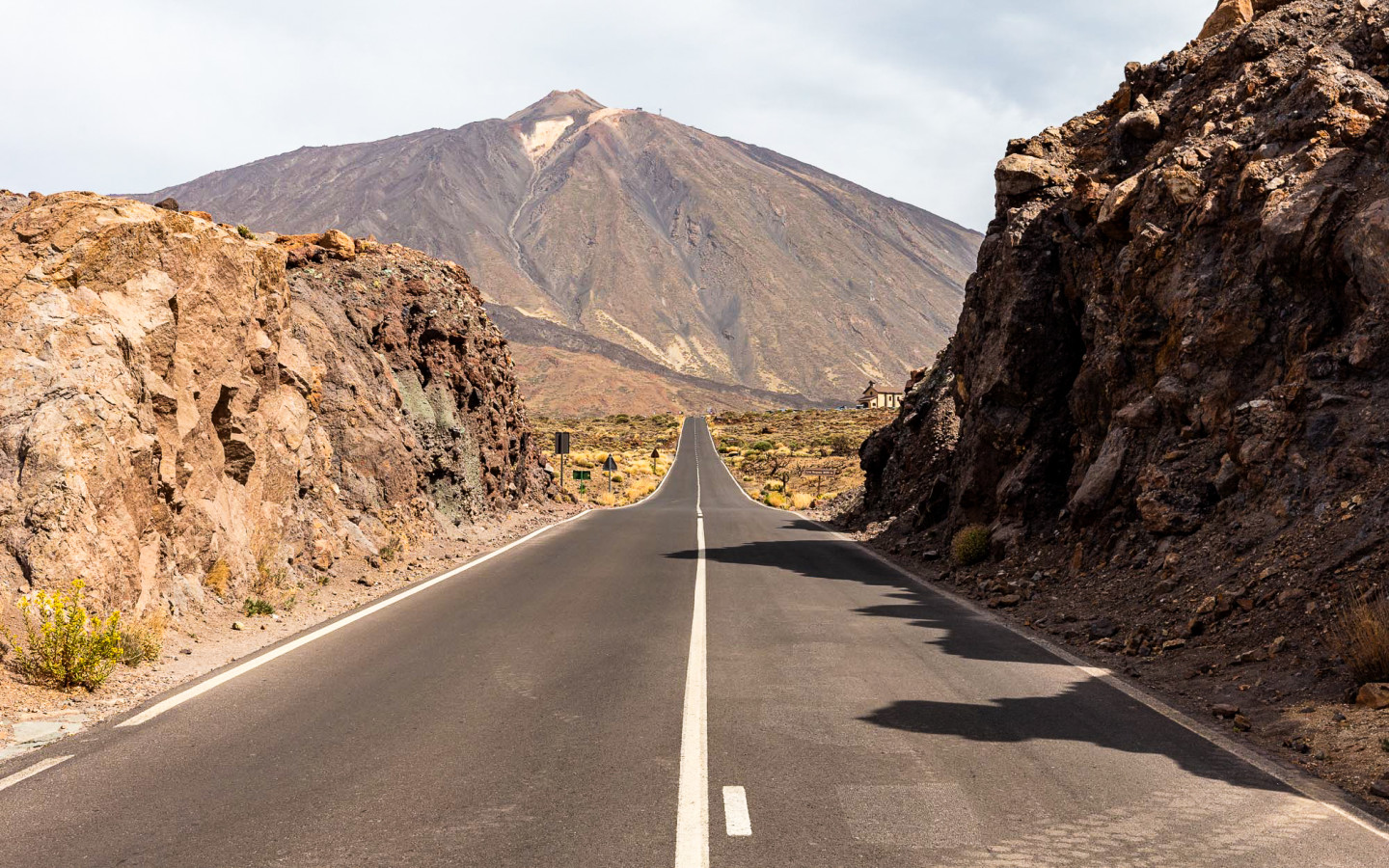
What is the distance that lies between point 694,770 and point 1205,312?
472 inches

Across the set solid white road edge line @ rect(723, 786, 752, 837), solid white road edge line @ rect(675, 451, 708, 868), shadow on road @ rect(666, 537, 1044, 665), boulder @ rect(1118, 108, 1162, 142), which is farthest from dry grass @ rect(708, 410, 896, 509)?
solid white road edge line @ rect(723, 786, 752, 837)

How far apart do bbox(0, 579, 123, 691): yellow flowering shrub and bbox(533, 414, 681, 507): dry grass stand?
32038 millimetres

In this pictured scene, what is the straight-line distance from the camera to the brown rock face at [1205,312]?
12.4 m

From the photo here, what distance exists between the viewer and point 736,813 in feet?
18.1

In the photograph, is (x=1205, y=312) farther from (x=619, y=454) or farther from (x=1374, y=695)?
(x=619, y=454)

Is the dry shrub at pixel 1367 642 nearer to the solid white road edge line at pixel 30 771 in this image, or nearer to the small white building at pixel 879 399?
the solid white road edge line at pixel 30 771

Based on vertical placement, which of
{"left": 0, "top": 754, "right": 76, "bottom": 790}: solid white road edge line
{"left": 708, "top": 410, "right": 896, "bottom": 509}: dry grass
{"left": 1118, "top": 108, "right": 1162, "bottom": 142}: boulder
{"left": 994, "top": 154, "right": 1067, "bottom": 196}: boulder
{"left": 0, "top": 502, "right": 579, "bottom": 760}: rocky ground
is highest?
{"left": 1118, "top": 108, "right": 1162, "bottom": 142}: boulder

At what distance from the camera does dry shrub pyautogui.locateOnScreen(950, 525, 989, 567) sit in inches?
723

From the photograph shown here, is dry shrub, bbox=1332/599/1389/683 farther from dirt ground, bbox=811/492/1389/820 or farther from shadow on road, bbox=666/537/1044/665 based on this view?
shadow on road, bbox=666/537/1044/665

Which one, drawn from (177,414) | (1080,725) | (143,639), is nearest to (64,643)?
(143,639)

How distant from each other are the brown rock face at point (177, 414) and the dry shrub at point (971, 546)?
10.5 meters

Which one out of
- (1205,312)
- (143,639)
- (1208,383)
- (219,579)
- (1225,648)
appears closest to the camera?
(143,639)

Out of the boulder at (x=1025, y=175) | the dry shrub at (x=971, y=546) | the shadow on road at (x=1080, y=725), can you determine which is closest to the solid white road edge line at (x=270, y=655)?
the shadow on road at (x=1080, y=725)

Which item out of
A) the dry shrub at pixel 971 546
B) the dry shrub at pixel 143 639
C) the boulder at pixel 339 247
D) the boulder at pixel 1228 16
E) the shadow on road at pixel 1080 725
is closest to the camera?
the shadow on road at pixel 1080 725
